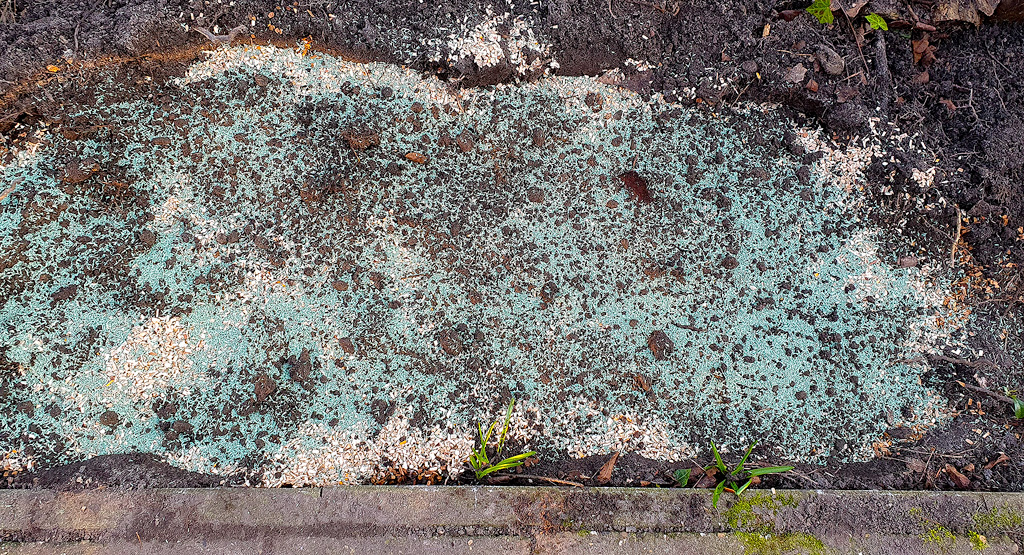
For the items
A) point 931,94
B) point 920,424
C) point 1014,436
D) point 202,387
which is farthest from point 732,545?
point 931,94

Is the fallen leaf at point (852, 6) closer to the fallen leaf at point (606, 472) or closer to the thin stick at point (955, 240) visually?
the thin stick at point (955, 240)

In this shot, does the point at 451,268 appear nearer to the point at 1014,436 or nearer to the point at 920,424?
the point at 920,424

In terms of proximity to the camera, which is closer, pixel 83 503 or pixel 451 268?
pixel 83 503

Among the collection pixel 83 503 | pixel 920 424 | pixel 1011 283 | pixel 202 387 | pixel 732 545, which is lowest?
pixel 83 503

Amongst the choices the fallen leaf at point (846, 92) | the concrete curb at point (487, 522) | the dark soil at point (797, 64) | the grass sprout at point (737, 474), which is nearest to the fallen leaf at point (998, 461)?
the dark soil at point (797, 64)

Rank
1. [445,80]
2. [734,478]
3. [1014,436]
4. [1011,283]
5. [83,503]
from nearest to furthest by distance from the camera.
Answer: [83,503], [734,478], [1014,436], [1011,283], [445,80]

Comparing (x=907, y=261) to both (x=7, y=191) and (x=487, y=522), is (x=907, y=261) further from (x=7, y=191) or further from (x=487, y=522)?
(x=7, y=191)
